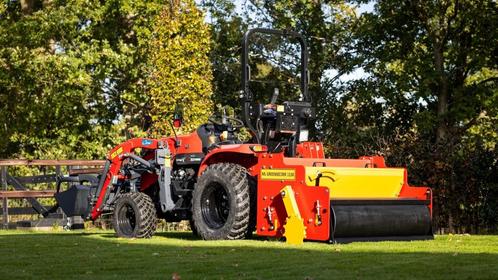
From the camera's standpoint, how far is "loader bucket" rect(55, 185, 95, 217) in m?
15.2

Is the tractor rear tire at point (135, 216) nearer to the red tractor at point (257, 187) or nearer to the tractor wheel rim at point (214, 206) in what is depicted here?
the red tractor at point (257, 187)

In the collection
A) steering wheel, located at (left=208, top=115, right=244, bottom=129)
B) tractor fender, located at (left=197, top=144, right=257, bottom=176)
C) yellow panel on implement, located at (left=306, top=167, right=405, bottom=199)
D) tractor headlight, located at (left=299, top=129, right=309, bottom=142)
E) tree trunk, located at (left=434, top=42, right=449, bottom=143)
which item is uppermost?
tree trunk, located at (left=434, top=42, right=449, bottom=143)

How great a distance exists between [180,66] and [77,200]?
427 inches

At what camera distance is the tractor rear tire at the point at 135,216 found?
543 inches

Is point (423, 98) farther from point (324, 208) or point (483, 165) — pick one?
point (324, 208)

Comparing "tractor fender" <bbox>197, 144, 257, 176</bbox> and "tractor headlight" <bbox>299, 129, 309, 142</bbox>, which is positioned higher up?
"tractor headlight" <bbox>299, 129, 309, 142</bbox>

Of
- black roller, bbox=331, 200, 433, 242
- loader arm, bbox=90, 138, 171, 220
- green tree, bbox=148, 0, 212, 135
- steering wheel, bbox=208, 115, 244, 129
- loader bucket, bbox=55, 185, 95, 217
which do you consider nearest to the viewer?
black roller, bbox=331, 200, 433, 242

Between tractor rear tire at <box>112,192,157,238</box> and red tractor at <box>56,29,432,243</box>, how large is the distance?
15 mm

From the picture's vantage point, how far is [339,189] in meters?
12.6

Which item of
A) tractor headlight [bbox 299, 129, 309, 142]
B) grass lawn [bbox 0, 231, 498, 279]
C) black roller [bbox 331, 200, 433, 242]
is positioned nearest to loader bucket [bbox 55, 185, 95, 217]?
grass lawn [bbox 0, 231, 498, 279]

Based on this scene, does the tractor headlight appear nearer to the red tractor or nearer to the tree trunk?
the red tractor

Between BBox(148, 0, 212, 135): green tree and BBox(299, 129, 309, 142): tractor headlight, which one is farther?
BBox(148, 0, 212, 135): green tree

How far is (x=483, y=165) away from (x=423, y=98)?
35.5ft

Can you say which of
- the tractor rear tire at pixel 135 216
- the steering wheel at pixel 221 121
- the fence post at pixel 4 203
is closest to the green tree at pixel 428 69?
the fence post at pixel 4 203
